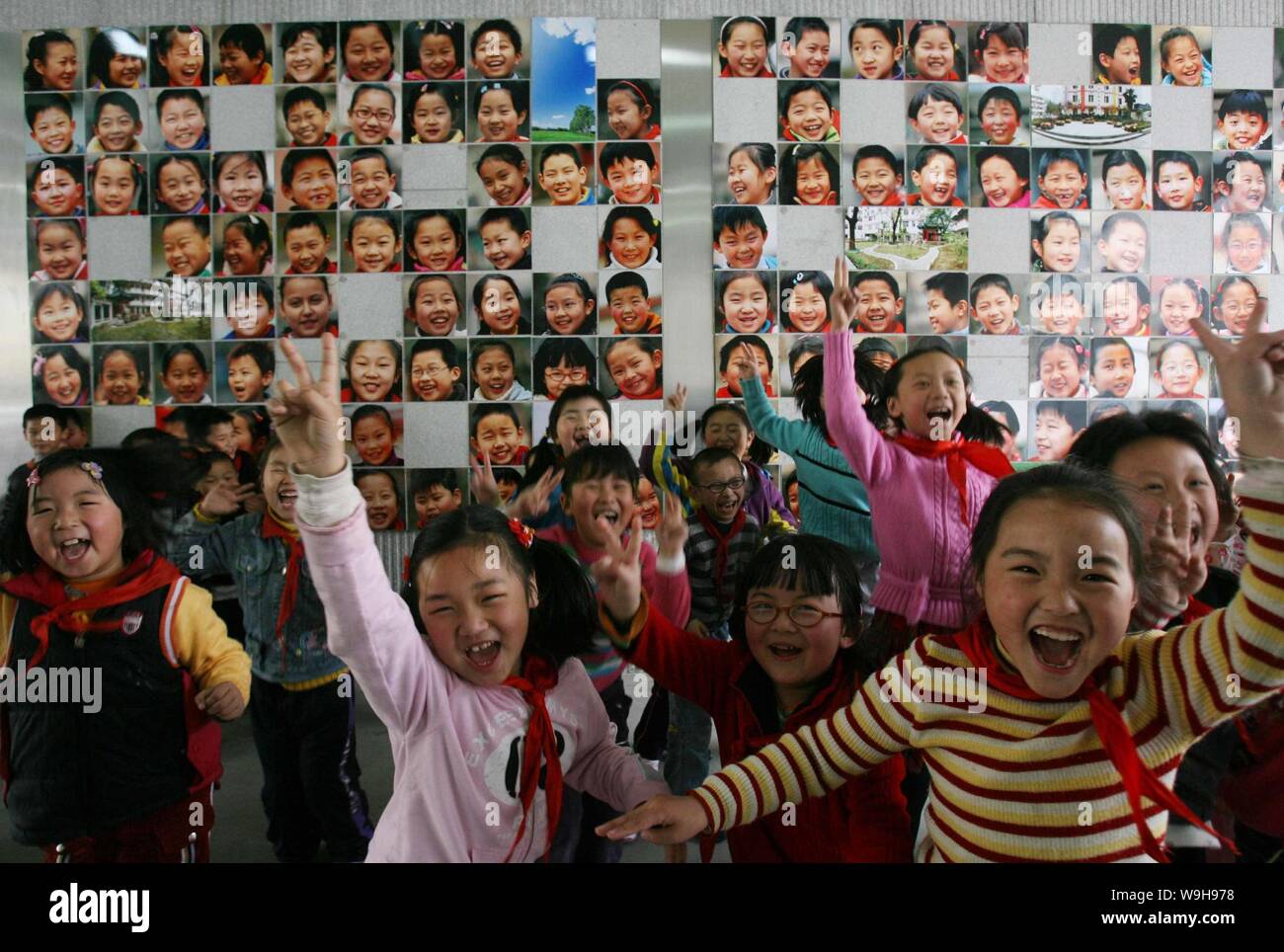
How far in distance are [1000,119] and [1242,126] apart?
36.1 inches

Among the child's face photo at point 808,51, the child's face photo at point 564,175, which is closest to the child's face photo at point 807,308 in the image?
the child's face photo at point 808,51

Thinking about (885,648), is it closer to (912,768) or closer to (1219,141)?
(912,768)

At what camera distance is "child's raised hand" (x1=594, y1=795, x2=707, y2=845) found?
3.12 ft

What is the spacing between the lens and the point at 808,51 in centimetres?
318

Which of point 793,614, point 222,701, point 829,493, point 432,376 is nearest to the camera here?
point 793,614

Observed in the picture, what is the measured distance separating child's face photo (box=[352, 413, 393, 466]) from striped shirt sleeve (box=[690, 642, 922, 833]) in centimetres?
247

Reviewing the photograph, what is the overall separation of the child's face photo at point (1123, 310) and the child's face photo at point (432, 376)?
8.03 ft

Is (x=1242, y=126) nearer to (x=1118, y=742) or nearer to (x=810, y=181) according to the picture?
(x=810, y=181)

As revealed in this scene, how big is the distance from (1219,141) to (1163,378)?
0.90 m

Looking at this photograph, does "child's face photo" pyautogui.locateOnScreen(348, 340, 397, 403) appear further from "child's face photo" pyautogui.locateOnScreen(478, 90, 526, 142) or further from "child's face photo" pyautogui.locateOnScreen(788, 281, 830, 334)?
"child's face photo" pyautogui.locateOnScreen(788, 281, 830, 334)

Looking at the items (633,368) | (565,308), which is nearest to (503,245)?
(565,308)

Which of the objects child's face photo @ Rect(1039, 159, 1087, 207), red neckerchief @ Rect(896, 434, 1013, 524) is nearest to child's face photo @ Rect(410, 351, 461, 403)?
red neckerchief @ Rect(896, 434, 1013, 524)
